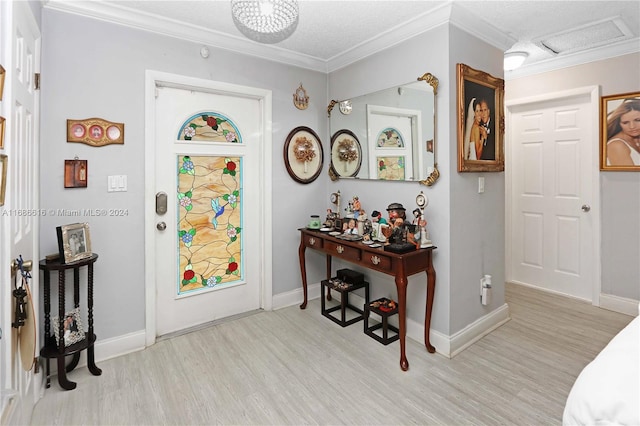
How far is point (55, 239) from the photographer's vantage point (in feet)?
7.45

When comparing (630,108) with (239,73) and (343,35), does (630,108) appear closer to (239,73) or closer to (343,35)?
(343,35)

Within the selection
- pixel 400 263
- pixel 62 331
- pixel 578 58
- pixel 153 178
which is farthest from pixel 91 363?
pixel 578 58

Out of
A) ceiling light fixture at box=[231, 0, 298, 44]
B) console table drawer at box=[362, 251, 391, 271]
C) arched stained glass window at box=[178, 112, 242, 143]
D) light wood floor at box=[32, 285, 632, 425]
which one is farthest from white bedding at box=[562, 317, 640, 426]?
arched stained glass window at box=[178, 112, 242, 143]

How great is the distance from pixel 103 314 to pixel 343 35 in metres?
2.77

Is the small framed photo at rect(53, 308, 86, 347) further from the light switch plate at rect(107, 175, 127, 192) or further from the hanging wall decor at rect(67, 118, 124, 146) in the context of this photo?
the hanging wall decor at rect(67, 118, 124, 146)

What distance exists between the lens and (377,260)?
8.25 ft

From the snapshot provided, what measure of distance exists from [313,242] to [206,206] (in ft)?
3.20

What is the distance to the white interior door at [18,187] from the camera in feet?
4.68

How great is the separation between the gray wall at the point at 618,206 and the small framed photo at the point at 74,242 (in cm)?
427

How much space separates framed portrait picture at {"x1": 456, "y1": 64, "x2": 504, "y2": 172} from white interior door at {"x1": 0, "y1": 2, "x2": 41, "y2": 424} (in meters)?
2.52

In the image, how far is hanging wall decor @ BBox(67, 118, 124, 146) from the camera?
90.1 inches

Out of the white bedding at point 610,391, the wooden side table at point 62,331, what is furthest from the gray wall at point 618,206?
the wooden side table at point 62,331

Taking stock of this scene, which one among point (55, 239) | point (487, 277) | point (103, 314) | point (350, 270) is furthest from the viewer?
point (350, 270)

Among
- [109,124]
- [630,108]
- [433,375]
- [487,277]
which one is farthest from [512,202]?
[109,124]
